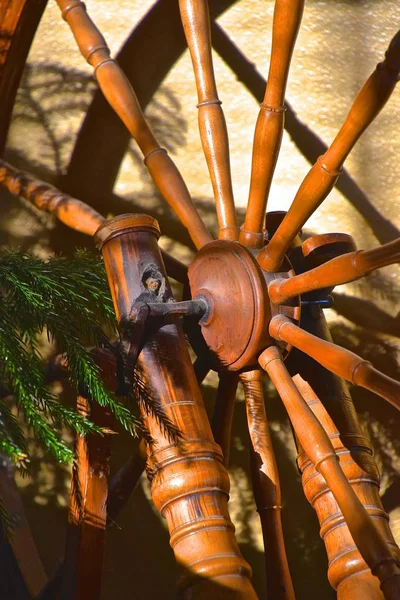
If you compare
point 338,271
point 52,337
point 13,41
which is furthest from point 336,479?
point 13,41

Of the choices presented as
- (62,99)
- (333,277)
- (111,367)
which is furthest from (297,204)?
(62,99)

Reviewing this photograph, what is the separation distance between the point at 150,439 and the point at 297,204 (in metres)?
0.36

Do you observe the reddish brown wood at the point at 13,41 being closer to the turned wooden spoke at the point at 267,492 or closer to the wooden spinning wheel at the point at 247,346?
the wooden spinning wheel at the point at 247,346

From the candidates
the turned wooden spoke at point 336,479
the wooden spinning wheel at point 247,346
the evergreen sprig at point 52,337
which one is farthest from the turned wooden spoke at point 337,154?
the evergreen sprig at point 52,337

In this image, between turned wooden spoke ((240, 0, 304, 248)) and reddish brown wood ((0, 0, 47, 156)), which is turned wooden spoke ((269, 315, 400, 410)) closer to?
turned wooden spoke ((240, 0, 304, 248))

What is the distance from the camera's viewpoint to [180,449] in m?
1.01

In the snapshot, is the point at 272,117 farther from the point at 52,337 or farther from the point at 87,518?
the point at 87,518

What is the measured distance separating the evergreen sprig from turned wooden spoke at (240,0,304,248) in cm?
23

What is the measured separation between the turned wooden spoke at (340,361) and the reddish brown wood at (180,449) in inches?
5.3

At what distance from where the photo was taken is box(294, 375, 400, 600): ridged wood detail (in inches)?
40.5

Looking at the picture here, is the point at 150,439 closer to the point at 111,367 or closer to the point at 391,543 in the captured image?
the point at 111,367

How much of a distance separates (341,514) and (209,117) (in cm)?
62

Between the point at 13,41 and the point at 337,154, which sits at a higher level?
the point at 13,41

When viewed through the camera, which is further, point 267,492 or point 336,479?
point 267,492
